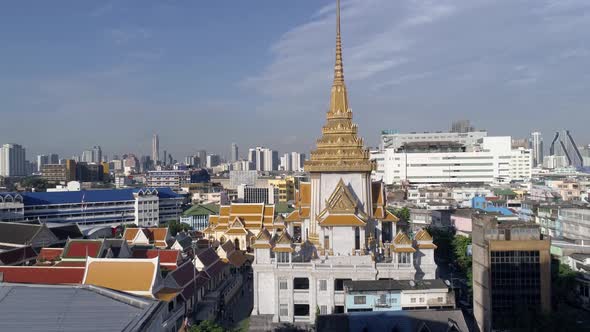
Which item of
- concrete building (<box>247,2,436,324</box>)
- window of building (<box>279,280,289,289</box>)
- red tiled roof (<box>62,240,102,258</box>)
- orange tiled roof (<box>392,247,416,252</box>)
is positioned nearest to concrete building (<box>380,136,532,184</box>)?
concrete building (<box>247,2,436,324</box>)

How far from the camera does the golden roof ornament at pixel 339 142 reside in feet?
121

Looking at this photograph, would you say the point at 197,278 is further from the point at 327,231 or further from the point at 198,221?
the point at 198,221

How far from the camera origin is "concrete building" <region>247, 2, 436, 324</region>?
3253cm

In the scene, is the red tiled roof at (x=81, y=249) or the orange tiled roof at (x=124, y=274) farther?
the red tiled roof at (x=81, y=249)

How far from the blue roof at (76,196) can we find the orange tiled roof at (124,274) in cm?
4631

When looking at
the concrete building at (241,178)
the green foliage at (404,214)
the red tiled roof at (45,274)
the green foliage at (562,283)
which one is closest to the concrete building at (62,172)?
the concrete building at (241,178)

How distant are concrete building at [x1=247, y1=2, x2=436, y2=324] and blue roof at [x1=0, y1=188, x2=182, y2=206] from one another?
156 feet

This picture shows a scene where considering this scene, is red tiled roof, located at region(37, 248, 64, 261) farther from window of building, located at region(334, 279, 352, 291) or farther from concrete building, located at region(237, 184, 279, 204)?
concrete building, located at region(237, 184, 279, 204)

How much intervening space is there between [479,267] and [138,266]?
2034 cm

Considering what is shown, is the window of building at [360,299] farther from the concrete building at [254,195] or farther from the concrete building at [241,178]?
the concrete building at [241,178]

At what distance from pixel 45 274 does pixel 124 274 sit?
550 centimetres

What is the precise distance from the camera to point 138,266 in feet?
100

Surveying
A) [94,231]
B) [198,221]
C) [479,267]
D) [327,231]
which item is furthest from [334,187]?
[198,221]

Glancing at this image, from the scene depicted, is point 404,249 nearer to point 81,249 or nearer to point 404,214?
point 81,249
